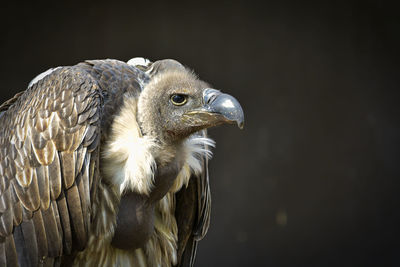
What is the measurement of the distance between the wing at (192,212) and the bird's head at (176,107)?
0.54 metres

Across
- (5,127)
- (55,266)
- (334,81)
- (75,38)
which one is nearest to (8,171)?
(5,127)

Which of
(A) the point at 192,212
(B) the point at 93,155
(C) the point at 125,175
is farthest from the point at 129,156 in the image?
(A) the point at 192,212

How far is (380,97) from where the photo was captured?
677 centimetres

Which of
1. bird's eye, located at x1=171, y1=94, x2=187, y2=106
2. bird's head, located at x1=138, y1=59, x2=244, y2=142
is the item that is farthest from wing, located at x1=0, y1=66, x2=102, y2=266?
bird's eye, located at x1=171, y1=94, x2=187, y2=106

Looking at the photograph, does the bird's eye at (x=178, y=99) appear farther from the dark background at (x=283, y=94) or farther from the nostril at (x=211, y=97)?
the dark background at (x=283, y=94)

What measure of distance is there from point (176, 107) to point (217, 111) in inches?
10.3

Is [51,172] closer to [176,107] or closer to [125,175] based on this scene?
[125,175]

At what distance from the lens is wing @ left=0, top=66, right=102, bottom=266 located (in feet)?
11.1

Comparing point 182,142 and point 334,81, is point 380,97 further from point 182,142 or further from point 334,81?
point 182,142

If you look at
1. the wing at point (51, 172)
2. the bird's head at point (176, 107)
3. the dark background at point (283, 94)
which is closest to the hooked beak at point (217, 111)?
the bird's head at point (176, 107)

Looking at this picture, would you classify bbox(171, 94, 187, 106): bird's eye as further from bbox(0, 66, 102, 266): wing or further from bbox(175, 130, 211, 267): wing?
bbox(175, 130, 211, 267): wing

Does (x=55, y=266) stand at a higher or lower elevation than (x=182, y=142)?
lower

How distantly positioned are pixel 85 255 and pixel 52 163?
2.00 ft

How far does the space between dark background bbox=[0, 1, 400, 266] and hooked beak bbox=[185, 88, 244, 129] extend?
136 inches
